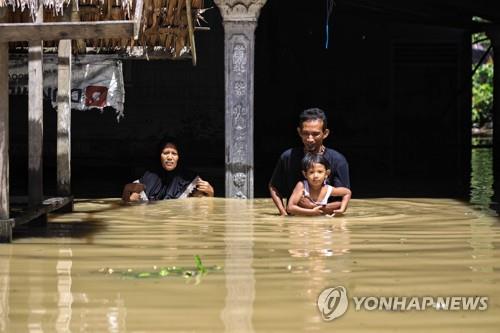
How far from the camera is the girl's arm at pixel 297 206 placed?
9.62 m

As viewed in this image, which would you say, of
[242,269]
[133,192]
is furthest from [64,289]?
[133,192]

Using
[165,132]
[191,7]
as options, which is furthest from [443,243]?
[165,132]

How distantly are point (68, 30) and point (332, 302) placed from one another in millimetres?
3003

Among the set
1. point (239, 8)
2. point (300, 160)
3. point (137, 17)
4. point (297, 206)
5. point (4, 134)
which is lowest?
point (297, 206)

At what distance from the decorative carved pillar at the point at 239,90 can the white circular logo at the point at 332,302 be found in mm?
5850

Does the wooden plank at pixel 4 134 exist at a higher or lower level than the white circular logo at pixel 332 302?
higher

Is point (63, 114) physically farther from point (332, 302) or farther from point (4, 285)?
point (332, 302)

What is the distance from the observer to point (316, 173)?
9453 mm

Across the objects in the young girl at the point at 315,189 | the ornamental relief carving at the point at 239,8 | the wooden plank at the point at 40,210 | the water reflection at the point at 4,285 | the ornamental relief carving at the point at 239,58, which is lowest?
the water reflection at the point at 4,285

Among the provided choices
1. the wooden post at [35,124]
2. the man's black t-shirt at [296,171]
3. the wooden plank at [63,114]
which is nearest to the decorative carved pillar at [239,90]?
the wooden plank at [63,114]

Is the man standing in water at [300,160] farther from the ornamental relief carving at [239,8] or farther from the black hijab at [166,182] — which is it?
the ornamental relief carving at [239,8]

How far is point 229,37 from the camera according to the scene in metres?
11.9

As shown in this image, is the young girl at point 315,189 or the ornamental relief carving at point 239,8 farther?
the ornamental relief carving at point 239,8

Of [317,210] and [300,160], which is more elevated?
[300,160]
